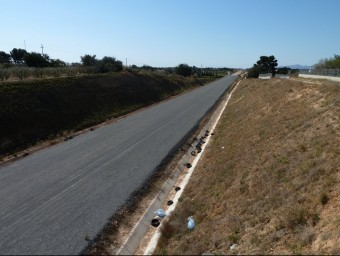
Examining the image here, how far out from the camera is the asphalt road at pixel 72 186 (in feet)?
40.8

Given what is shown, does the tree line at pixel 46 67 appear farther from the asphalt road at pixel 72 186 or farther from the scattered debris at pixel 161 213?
the scattered debris at pixel 161 213

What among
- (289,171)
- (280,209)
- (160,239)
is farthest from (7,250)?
(289,171)

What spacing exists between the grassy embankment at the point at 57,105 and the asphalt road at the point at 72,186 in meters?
3.41

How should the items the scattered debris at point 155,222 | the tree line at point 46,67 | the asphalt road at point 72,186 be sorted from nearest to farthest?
the asphalt road at point 72,186 < the scattered debris at point 155,222 < the tree line at point 46,67

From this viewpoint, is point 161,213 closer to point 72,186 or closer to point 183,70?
point 72,186

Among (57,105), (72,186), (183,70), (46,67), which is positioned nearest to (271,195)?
(72,186)

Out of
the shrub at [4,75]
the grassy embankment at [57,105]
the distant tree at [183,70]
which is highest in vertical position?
the shrub at [4,75]

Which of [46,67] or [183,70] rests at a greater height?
[46,67]

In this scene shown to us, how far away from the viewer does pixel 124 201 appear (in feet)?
51.6

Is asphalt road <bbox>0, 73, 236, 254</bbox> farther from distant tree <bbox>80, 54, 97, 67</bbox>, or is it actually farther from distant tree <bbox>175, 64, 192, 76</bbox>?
distant tree <bbox>175, 64, 192, 76</bbox>

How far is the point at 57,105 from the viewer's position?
3750 centimetres

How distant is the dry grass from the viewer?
32.2ft

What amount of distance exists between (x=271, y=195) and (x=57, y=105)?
2932 cm

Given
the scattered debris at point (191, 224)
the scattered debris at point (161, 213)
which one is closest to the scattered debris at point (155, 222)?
the scattered debris at point (161, 213)
